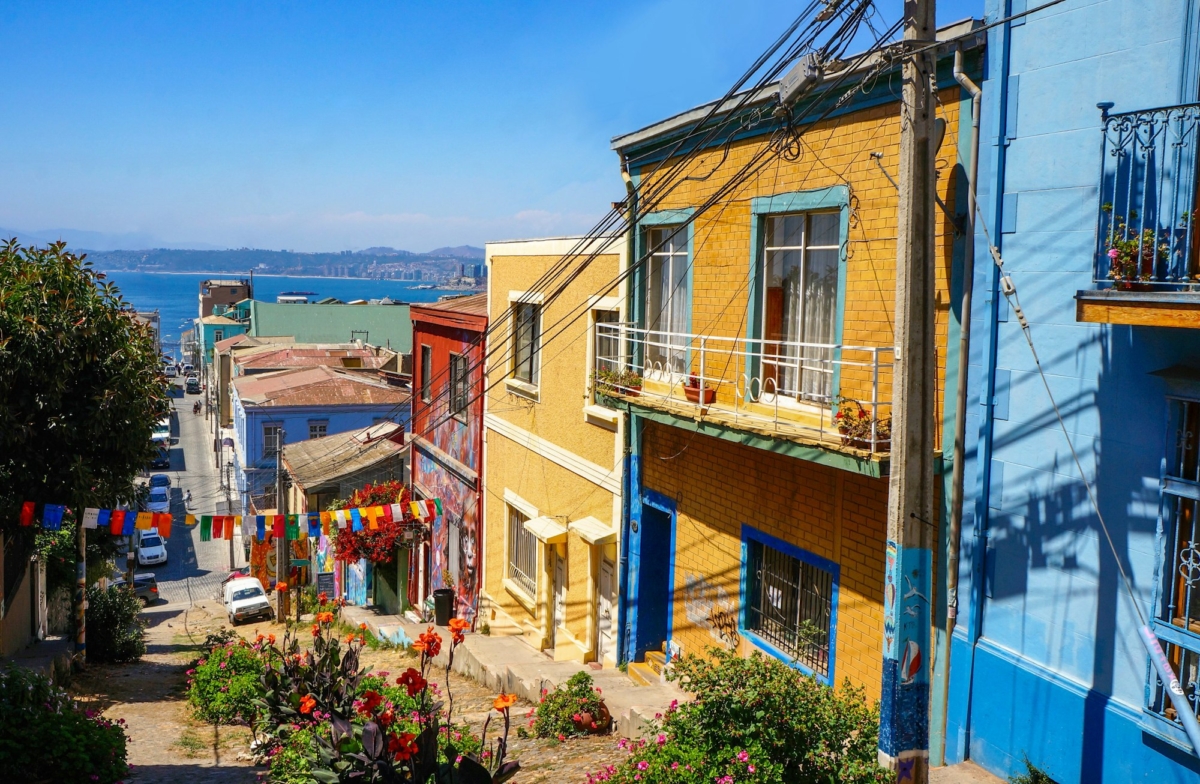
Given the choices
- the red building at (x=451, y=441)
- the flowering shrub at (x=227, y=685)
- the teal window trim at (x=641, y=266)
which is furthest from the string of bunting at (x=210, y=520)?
the teal window trim at (x=641, y=266)

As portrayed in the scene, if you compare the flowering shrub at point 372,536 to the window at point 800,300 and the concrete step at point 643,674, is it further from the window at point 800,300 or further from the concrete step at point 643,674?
the window at point 800,300

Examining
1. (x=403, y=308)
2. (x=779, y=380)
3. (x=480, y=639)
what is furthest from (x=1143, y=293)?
(x=403, y=308)

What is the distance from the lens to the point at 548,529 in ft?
51.4

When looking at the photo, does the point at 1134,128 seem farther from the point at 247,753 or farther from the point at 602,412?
the point at 247,753

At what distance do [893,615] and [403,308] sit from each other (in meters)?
68.4

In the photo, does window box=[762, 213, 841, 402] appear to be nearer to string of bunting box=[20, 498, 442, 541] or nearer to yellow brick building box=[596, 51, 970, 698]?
yellow brick building box=[596, 51, 970, 698]

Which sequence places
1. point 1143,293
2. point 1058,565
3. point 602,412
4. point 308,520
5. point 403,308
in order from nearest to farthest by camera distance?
1. point 1143,293
2. point 1058,565
3. point 602,412
4. point 308,520
5. point 403,308

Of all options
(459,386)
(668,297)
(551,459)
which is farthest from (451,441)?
(668,297)

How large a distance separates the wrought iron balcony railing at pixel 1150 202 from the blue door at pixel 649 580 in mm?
7698

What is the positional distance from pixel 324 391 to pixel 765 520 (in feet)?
110

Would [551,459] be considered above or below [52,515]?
above

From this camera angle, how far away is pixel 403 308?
72.4m

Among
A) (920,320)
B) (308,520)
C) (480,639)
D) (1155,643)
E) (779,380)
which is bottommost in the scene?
(480,639)

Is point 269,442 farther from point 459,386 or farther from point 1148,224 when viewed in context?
point 1148,224
